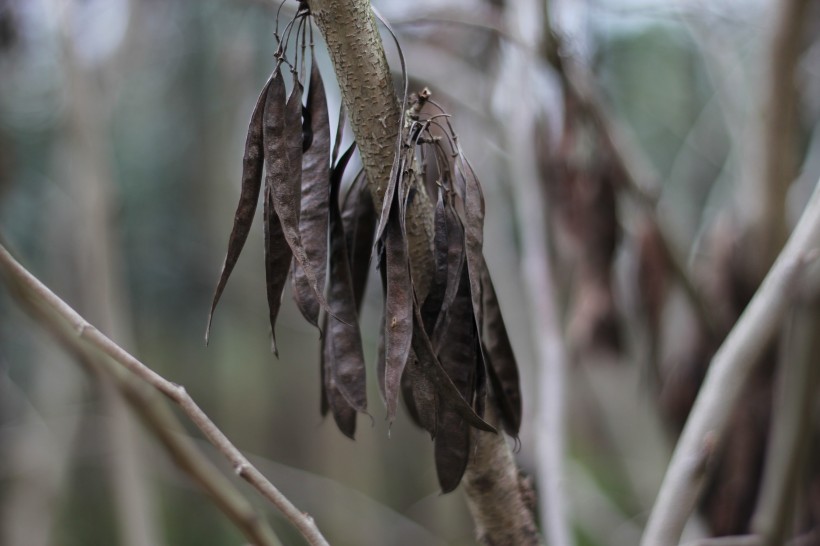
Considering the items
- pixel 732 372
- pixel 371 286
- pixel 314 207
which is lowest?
pixel 732 372

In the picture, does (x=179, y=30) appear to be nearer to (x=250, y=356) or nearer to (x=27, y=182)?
(x=27, y=182)

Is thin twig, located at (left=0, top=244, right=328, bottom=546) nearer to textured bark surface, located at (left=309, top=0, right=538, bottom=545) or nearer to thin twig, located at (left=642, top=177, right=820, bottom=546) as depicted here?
textured bark surface, located at (left=309, top=0, right=538, bottom=545)

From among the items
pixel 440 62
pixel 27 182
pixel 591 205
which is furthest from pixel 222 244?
pixel 591 205

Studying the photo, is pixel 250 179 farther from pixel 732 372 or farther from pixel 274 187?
pixel 732 372

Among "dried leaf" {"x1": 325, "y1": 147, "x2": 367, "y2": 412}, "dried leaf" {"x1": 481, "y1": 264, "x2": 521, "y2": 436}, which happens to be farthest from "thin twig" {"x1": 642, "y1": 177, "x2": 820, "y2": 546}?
"dried leaf" {"x1": 325, "y1": 147, "x2": 367, "y2": 412}

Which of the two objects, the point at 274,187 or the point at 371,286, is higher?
the point at 371,286

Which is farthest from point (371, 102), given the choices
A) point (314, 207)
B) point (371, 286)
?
point (371, 286)
